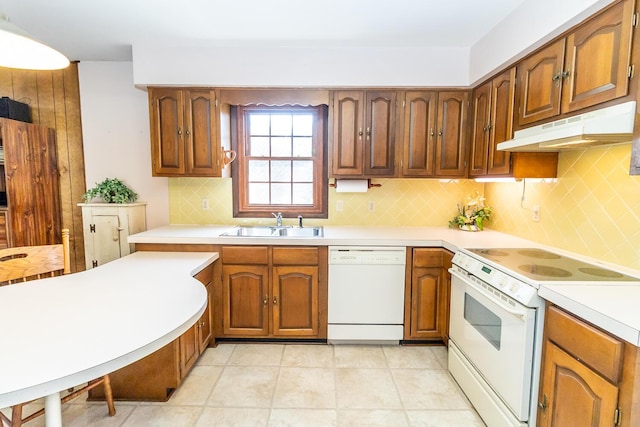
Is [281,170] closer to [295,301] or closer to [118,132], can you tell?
[295,301]

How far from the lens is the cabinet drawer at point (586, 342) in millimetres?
1098

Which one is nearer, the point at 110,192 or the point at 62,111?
the point at 110,192

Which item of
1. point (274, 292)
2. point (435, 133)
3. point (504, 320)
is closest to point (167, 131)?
point (274, 292)

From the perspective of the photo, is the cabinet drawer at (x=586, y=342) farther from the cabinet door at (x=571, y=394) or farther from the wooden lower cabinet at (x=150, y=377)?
the wooden lower cabinet at (x=150, y=377)

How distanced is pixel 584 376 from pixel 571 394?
120mm

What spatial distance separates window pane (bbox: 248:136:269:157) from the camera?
3162 mm

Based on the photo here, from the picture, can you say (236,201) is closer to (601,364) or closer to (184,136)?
(184,136)

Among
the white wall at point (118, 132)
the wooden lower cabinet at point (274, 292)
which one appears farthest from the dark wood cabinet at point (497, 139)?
the white wall at point (118, 132)

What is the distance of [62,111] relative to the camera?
3.07 m

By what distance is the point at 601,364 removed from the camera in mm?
1149

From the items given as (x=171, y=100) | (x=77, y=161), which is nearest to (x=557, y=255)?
(x=171, y=100)

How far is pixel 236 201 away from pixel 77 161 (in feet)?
5.19

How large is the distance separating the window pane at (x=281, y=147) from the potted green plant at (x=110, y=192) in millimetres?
1414

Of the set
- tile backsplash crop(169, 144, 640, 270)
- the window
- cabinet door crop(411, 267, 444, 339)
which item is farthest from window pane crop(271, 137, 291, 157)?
cabinet door crop(411, 267, 444, 339)
